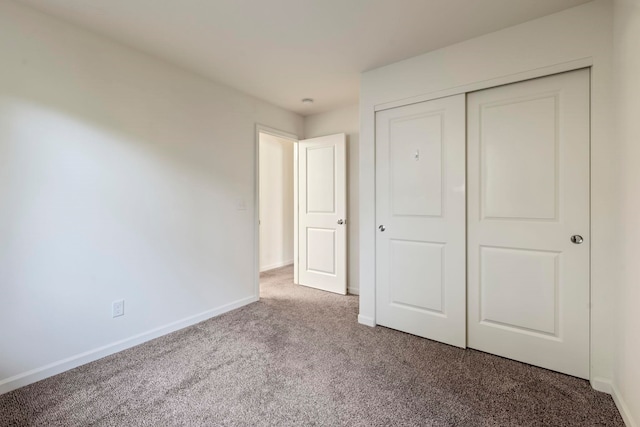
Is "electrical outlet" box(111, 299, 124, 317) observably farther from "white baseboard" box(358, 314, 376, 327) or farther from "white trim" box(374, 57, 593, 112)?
"white trim" box(374, 57, 593, 112)

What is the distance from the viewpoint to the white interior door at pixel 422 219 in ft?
7.38

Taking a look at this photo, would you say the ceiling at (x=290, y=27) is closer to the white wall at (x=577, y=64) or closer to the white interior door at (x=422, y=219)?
the white wall at (x=577, y=64)

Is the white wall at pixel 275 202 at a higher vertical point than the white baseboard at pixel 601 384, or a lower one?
higher

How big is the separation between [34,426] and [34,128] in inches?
67.0

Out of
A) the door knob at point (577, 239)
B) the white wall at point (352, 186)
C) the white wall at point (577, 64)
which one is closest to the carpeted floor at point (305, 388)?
the white wall at point (577, 64)

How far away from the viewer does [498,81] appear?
2047 millimetres

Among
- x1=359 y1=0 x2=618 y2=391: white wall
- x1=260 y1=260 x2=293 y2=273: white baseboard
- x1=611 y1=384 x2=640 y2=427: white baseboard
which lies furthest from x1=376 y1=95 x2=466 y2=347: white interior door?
x1=260 y1=260 x2=293 y2=273: white baseboard

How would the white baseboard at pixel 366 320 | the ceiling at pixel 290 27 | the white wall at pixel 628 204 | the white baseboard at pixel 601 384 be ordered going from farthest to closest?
the white baseboard at pixel 366 320, the ceiling at pixel 290 27, the white baseboard at pixel 601 384, the white wall at pixel 628 204

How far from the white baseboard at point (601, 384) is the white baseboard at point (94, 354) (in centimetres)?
294

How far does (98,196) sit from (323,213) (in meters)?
2.36

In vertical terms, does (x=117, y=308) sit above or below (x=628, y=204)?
below

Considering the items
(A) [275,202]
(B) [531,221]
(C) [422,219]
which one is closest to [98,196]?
(C) [422,219]

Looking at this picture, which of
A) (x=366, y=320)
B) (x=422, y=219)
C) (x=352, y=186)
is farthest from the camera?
(x=352, y=186)

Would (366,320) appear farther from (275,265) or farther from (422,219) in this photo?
(275,265)
